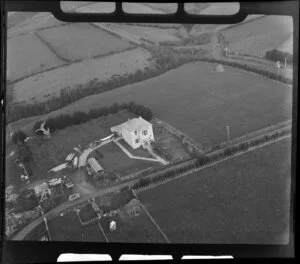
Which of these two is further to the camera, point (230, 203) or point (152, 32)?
point (152, 32)

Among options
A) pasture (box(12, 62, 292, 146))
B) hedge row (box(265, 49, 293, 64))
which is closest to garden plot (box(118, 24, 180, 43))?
pasture (box(12, 62, 292, 146))

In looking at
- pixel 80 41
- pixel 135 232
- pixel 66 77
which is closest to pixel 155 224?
pixel 135 232

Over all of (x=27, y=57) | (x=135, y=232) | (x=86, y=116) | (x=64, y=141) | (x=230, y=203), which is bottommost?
(x=135, y=232)

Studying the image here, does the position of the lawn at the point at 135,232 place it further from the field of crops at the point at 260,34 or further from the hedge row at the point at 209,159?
the field of crops at the point at 260,34

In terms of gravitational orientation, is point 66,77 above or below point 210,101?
above

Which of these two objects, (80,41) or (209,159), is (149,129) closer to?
(209,159)

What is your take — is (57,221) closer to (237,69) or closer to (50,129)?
(50,129)

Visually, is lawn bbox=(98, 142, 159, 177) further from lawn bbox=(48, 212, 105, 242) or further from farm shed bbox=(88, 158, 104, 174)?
lawn bbox=(48, 212, 105, 242)
